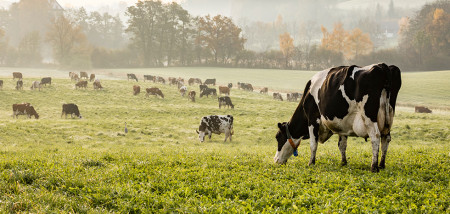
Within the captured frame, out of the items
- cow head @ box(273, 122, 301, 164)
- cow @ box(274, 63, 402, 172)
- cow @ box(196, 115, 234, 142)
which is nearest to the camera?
cow @ box(274, 63, 402, 172)

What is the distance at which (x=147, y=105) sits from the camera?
34.8m

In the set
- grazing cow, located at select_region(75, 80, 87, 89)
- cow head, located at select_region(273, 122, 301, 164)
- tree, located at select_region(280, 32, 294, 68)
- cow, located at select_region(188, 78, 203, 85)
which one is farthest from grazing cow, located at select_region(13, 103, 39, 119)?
tree, located at select_region(280, 32, 294, 68)

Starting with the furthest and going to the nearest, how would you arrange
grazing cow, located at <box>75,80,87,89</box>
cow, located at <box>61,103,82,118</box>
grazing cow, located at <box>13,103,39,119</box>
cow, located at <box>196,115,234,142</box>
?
1. grazing cow, located at <box>75,80,87,89</box>
2. cow, located at <box>61,103,82,118</box>
3. grazing cow, located at <box>13,103,39,119</box>
4. cow, located at <box>196,115,234,142</box>

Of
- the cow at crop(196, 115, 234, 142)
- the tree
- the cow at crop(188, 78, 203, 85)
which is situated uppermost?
the tree

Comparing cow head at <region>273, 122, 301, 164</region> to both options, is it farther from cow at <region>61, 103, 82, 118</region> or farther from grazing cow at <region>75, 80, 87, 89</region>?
grazing cow at <region>75, 80, 87, 89</region>

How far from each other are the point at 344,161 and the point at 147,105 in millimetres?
28965

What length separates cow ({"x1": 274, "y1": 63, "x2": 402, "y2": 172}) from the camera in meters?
6.98

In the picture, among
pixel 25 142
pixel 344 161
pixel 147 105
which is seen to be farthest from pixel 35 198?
pixel 147 105

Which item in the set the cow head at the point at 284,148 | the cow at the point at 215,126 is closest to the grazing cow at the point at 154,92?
the cow at the point at 215,126

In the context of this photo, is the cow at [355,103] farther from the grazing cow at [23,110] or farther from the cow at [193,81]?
the cow at [193,81]

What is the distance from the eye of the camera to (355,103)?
23.9 feet

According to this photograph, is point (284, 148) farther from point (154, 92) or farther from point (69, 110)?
point (154, 92)

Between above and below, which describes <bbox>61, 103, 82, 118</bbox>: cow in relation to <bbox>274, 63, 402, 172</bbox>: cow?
below

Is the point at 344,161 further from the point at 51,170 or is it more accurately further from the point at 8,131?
the point at 8,131
